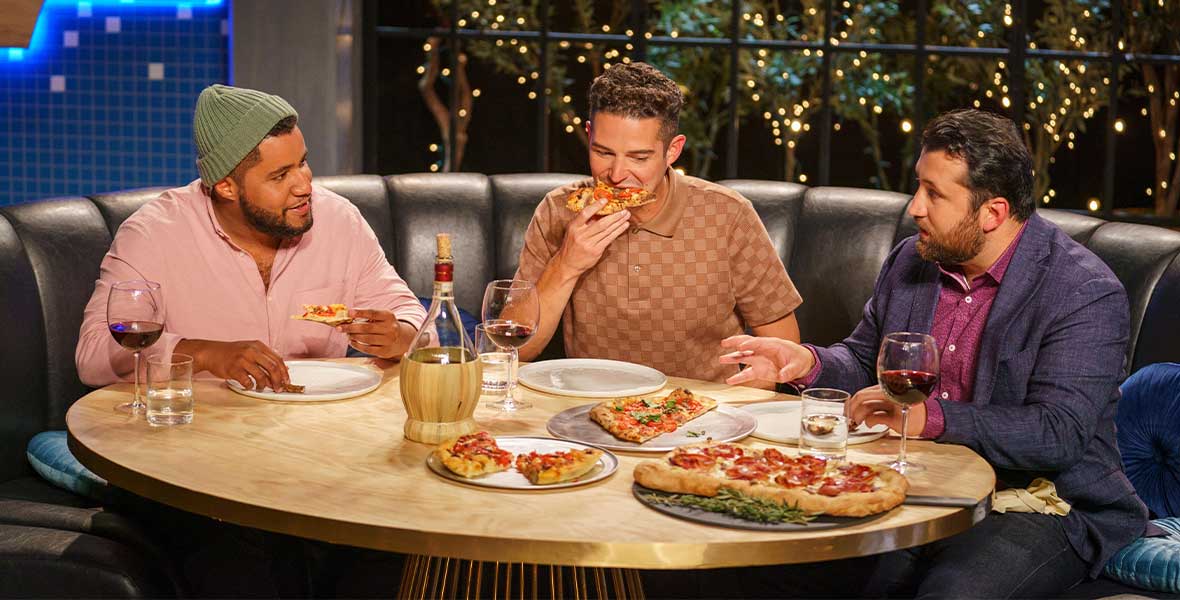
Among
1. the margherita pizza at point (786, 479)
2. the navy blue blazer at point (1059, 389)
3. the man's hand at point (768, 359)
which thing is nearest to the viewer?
the margherita pizza at point (786, 479)

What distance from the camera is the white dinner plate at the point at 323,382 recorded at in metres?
2.82

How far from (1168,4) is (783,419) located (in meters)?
4.44

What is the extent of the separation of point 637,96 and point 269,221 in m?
1.09

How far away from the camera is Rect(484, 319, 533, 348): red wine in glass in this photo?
271 cm

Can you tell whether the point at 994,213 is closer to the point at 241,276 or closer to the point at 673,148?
the point at 673,148

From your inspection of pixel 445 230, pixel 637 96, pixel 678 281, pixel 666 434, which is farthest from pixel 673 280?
pixel 445 230

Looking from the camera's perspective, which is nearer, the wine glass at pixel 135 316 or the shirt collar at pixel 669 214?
the wine glass at pixel 135 316

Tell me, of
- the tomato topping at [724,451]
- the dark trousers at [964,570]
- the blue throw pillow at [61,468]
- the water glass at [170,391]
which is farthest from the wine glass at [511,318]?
the blue throw pillow at [61,468]

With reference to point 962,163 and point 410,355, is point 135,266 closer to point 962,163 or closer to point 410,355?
point 410,355

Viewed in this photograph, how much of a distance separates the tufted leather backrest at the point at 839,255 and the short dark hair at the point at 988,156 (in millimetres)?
1537

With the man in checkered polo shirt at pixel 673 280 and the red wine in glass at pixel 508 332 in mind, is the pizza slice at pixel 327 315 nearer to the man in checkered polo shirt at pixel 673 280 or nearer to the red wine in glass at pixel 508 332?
the red wine in glass at pixel 508 332

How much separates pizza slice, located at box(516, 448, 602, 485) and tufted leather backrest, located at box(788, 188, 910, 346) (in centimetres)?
245

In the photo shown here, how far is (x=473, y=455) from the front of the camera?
Result: 2.30 metres

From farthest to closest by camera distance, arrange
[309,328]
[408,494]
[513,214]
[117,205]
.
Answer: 1. [513,214]
2. [117,205]
3. [309,328]
4. [408,494]
